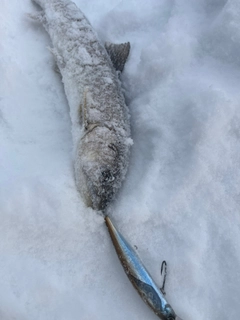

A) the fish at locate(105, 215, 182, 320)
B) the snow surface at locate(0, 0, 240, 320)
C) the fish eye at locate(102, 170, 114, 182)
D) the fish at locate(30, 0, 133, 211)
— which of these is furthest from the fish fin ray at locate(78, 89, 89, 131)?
the fish at locate(105, 215, 182, 320)

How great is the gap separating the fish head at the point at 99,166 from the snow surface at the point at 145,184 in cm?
10

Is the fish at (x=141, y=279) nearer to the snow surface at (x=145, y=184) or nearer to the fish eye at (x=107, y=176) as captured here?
the snow surface at (x=145, y=184)

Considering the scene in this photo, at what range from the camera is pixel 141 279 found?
7.45ft

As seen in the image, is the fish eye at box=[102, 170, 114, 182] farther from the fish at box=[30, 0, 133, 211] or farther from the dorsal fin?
the dorsal fin

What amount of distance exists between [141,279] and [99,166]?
0.99 meters

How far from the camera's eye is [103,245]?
256 cm

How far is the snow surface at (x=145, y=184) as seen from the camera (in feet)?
7.73

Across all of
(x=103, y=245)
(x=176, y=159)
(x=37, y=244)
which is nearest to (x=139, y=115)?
(x=176, y=159)

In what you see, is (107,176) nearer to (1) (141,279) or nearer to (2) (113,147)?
(2) (113,147)

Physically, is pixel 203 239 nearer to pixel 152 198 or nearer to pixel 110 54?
pixel 152 198

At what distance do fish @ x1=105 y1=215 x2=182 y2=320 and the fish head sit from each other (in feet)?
1.17

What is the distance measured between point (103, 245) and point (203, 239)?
2.45 feet

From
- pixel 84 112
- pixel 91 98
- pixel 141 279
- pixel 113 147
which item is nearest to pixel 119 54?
pixel 91 98

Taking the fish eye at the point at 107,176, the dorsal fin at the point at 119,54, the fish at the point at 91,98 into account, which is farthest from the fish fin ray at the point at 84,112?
the dorsal fin at the point at 119,54
